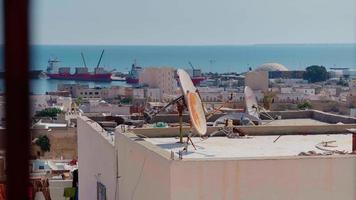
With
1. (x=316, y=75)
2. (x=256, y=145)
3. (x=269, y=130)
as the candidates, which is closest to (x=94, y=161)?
(x=269, y=130)

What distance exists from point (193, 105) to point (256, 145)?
43.3 inches

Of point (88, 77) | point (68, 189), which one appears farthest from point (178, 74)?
point (88, 77)

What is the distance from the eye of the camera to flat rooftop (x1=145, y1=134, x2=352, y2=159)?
290 inches

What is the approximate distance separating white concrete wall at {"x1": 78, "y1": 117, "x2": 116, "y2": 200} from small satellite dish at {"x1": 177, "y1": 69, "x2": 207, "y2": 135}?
1.41 m

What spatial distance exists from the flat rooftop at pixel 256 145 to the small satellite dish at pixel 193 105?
0.84 ft

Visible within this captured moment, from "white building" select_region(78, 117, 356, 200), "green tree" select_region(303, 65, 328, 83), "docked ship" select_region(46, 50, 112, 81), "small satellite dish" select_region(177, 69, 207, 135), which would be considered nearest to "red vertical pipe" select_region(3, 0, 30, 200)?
"white building" select_region(78, 117, 356, 200)

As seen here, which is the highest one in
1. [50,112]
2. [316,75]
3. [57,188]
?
[316,75]

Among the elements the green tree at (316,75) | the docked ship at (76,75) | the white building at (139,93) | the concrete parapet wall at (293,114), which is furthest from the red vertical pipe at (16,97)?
the docked ship at (76,75)

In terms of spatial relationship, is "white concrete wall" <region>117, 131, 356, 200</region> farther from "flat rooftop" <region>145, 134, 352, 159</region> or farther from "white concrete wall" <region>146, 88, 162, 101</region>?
"white concrete wall" <region>146, 88, 162, 101</region>

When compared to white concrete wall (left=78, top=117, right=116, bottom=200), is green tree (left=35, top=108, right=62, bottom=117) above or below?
below

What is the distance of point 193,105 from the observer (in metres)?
7.38

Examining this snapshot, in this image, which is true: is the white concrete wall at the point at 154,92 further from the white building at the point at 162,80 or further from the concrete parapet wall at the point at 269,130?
the concrete parapet wall at the point at 269,130

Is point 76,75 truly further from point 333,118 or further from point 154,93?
point 333,118

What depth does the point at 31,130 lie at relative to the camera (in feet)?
2.24
